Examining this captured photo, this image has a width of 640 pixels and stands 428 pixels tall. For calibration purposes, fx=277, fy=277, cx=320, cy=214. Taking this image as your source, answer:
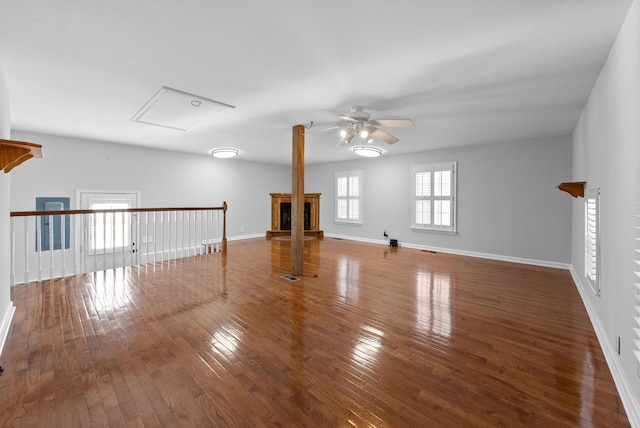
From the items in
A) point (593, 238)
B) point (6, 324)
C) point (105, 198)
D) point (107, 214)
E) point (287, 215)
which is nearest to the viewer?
point (6, 324)

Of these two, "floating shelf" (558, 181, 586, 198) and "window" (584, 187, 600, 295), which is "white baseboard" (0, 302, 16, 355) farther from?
"floating shelf" (558, 181, 586, 198)

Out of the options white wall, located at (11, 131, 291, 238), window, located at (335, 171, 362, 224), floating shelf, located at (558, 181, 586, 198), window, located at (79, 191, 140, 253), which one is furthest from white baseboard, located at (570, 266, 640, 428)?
white wall, located at (11, 131, 291, 238)

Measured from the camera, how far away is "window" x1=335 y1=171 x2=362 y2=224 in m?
8.15

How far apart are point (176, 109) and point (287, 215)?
17.0 feet

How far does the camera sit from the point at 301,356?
2.12 meters

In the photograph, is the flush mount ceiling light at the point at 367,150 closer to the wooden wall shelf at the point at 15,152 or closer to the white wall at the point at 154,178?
the wooden wall shelf at the point at 15,152

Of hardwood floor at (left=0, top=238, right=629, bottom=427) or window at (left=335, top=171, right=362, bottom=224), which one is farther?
window at (left=335, top=171, right=362, bottom=224)

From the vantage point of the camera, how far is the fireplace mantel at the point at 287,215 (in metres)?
8.41

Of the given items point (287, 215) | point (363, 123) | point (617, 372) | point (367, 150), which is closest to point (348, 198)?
point (287, 215)

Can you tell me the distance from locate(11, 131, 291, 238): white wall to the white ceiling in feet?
4.68

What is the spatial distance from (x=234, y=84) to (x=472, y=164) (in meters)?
5.25

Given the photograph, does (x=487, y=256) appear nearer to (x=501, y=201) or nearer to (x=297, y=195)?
(x=501, y=201)

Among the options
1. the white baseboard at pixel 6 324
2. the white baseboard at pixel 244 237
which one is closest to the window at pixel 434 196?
the white baseboard at pixel 244 237

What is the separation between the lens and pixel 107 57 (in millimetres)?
2355
